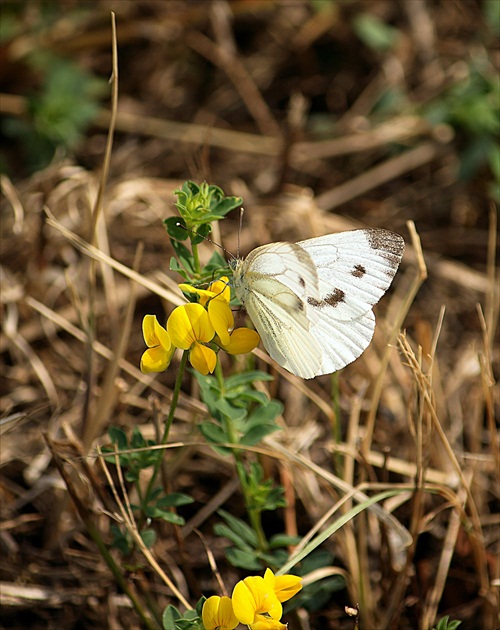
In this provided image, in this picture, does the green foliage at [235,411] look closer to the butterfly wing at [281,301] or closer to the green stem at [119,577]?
the butterfly wing at [281,301]

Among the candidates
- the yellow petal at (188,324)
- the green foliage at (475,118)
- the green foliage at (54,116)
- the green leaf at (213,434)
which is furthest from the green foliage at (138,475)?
the green foliage at (475,118)

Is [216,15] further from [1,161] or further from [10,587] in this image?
[10,587]

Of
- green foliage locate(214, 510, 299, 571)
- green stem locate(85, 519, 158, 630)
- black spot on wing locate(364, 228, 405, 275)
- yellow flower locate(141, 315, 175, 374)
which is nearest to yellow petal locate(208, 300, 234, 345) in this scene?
yellow flower locate(141, 315, 175, 374)

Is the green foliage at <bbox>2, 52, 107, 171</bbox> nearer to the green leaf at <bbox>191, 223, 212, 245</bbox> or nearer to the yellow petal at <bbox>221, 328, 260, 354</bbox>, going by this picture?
the green leaf at <bbox>191, 223, 212, 245</bbox>

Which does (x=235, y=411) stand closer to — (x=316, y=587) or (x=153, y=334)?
(x=153, y=334)

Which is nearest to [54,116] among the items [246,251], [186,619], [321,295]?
[246,251]
